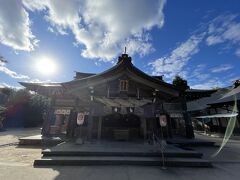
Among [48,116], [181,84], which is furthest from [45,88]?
[181,84]

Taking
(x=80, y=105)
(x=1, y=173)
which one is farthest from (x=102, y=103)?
(x=1, y=173)

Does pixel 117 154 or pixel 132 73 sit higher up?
pixel 132 73

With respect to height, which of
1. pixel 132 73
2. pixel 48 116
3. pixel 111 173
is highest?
pixel 132 73

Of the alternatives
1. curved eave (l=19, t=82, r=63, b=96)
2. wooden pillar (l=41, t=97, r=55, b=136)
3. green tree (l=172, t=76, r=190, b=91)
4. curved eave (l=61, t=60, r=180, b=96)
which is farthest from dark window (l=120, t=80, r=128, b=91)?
wooden pillar (l=41, t=97, r=55, b=136)

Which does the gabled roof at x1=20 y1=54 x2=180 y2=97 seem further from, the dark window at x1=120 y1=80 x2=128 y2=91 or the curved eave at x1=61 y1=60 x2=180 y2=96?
the dark window at x1=120 y1=80 x2=128 y2=91

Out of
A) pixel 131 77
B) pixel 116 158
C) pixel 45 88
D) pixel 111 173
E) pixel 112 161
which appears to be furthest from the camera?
pixel 45 88

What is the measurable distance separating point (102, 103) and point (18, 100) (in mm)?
28149

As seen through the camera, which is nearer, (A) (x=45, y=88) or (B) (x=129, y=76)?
(B) (x=129, y=76)

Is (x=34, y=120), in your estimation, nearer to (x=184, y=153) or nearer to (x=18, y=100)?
(x=18, y=100)

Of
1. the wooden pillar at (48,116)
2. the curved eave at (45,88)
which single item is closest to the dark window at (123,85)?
the curved eave at (45,88)

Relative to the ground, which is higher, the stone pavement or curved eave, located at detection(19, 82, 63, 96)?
curved eave, located at detection(19, 82, 63, 96)

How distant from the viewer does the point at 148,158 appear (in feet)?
27.0

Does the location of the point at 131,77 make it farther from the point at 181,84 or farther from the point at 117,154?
the point at 181,84

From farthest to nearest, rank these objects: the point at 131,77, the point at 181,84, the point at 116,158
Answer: the point at 181,84 < the point at 131,77 < the point at 116,158
